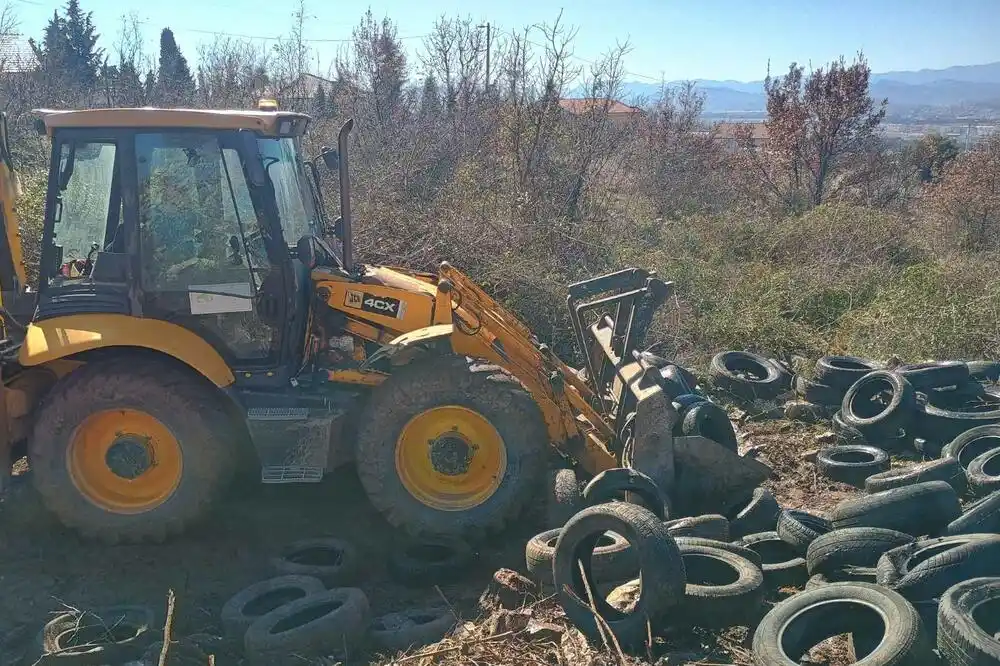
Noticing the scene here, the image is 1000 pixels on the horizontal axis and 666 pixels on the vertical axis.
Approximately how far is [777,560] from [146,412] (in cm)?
420

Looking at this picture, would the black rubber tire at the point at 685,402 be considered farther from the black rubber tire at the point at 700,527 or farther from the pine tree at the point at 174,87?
the pine tree at the point at 174,87

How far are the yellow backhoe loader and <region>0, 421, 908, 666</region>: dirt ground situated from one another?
0.80 feet

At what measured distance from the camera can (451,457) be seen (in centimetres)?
544

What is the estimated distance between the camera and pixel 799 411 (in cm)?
807

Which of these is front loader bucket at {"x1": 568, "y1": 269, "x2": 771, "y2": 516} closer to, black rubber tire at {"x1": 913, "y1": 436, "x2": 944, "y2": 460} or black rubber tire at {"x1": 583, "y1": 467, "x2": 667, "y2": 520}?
black rubber tire at {"x1": 583, "y1": 467, "x2": 667, "y2": 520}

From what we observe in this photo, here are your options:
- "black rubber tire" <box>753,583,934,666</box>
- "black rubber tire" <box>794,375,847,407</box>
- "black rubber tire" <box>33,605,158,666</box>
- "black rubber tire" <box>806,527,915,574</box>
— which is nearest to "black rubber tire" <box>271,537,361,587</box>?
"black rubber tire" <box>33,605,158,666</box>

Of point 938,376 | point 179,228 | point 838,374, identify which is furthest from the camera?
point 838,374

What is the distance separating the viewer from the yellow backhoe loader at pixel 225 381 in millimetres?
5328

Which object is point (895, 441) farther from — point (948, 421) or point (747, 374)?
point (747, 374)

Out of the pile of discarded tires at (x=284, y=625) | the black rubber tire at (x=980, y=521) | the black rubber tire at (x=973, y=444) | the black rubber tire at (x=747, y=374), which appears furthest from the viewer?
the black rubber tire at (x=747, y=374)

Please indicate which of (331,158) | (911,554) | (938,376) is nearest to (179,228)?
(331,158)

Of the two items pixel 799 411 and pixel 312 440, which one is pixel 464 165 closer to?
pixel 799 411

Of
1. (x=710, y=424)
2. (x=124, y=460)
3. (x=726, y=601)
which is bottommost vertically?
(x=726, y=601)

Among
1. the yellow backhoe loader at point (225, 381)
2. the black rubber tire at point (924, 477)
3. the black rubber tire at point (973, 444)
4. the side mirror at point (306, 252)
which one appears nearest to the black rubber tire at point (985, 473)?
the black rubber tire at point (924, 477)
